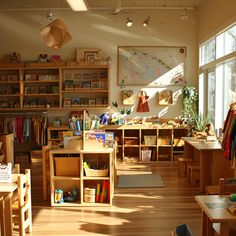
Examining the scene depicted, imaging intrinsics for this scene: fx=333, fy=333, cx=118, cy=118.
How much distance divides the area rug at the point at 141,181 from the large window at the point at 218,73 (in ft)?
6.52

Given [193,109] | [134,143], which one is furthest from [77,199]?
[193,109]

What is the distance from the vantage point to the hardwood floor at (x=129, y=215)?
4023mm

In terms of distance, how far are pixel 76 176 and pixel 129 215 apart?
1013 millimetres

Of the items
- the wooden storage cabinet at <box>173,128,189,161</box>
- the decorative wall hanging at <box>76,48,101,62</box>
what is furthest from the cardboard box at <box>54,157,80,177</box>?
the decorative wall hanging at <box>76,48,101,62</box>

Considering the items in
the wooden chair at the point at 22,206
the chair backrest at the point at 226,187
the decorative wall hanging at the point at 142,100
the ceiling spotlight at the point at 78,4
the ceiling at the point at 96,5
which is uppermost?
the ceiling at the point at 96,5

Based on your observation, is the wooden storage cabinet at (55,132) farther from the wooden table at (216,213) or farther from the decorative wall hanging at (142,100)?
the wooden table at (216,213)

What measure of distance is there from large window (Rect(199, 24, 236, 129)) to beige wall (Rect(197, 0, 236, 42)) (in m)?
0.16

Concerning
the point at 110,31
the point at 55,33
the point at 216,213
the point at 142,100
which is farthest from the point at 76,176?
the point at 110,31

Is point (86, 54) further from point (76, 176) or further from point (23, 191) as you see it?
point (23, 191)

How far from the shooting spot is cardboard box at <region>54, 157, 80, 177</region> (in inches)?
195

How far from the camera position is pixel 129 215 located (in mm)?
4504

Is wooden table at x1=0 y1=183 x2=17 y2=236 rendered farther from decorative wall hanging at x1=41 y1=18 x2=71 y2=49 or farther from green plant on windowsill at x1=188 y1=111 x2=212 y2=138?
green plant on windowsill at x1=188 y1=111 x2=212 y2=138

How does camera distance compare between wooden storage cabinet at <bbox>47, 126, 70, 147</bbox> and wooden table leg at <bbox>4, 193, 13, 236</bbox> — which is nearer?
wooden table leg at <bbox>4, 193, 13, 236</bbox>

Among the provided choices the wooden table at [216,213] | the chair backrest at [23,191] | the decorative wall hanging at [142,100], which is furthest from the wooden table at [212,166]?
the decorative wall hanging at [142,100]
